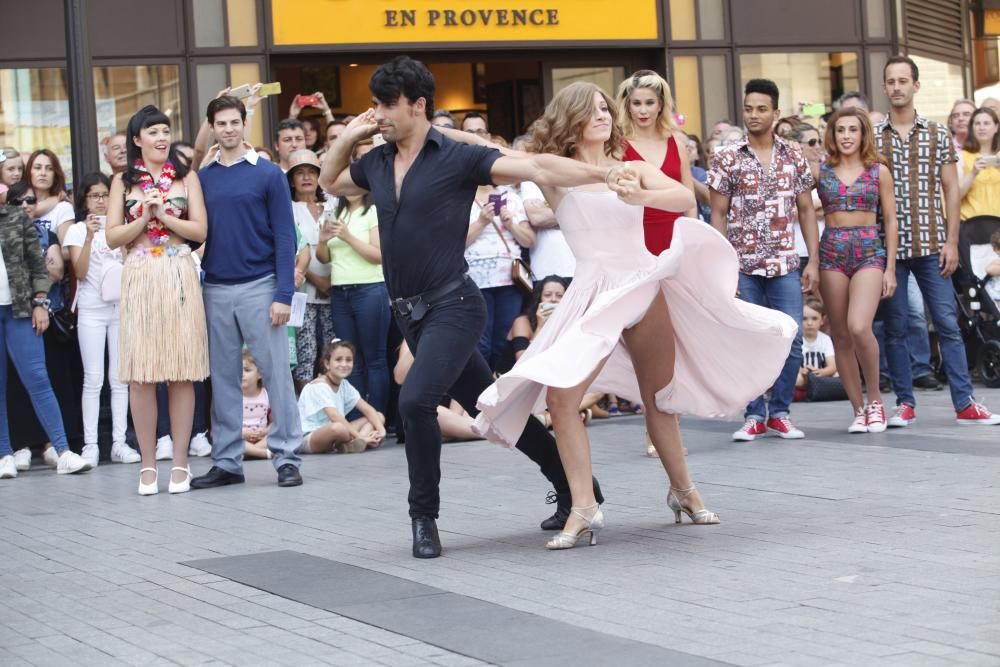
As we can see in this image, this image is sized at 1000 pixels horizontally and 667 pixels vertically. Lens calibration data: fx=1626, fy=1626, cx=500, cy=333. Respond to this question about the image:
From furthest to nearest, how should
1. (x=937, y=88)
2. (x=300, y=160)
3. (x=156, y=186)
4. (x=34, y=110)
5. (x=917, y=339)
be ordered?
(x=937, y=88) < (x=34, y=110) < (x=917, y=339) < (x=300, y=160) < (x=156, y=186)

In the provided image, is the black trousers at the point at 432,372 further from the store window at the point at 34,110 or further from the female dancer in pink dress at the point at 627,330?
the store window at the point at 34,110

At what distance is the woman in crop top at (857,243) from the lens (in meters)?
10.6

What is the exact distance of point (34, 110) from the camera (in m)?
17.2

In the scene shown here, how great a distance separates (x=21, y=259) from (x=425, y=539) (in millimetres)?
5373

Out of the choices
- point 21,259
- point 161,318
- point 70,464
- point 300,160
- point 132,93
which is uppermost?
point 132,93

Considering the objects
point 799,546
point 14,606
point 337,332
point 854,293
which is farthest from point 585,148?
point 337,332

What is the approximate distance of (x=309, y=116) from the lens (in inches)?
766

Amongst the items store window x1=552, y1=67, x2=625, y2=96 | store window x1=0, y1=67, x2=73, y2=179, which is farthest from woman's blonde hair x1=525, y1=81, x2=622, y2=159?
store window x1=552, y1=67, x2=625, y2=96

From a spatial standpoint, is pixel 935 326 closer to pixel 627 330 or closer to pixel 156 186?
pixel 627 330

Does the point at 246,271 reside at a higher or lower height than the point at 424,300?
higher

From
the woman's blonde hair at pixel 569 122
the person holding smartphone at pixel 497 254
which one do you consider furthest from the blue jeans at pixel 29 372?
the woman's blonde hair at pixel 569 122

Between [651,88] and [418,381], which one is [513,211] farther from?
[418,381]

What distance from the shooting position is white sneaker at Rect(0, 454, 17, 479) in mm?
11008

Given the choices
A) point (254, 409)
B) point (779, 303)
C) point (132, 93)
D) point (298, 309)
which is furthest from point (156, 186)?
point (132, 93)
